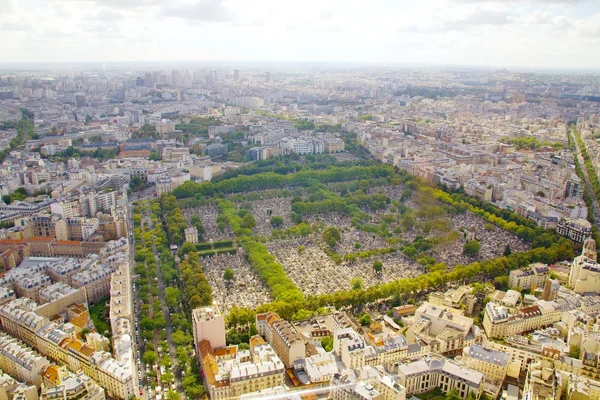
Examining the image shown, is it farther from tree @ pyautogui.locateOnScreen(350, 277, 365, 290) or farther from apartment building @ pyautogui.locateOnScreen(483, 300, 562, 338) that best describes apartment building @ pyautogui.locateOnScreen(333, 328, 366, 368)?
apartment building @ pyautogui.locateOnScreen(483, 300, 562, 338)

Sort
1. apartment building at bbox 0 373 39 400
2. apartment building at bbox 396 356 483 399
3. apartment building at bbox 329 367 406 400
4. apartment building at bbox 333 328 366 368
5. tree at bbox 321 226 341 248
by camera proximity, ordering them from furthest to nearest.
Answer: tree at bbox 321 226 341 248 → apartment building at bbox 333 328 366 368 → apartment building at bbox 396 356 483 399 → apartment building at bbox 0 373 39 400 → apartment building at bbox 329 367 406 400

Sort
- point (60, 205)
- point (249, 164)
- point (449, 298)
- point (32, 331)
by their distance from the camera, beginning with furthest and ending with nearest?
1. point (249, 164)
2. point (60, 205)
3. point (449, 298)
4. point (32, 331)

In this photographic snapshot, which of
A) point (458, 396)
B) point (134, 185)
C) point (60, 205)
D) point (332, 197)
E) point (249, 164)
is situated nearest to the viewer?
point (458, 396)

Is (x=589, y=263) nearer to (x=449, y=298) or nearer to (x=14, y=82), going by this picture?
(x=449, y=298)

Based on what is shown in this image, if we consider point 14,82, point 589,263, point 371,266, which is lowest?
point 371,266

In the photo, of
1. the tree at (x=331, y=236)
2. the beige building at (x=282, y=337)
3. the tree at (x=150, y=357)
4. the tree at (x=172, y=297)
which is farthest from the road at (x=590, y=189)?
the tree at (x=150, y=357)

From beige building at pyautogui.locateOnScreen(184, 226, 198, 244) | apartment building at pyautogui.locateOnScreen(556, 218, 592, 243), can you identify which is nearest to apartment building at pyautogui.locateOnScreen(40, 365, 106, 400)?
beige building at pyautogui.locateOnScreen(184, 226, 198, 244)

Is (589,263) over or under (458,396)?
over

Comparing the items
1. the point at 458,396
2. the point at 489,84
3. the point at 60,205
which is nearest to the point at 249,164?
the point at 60,205
